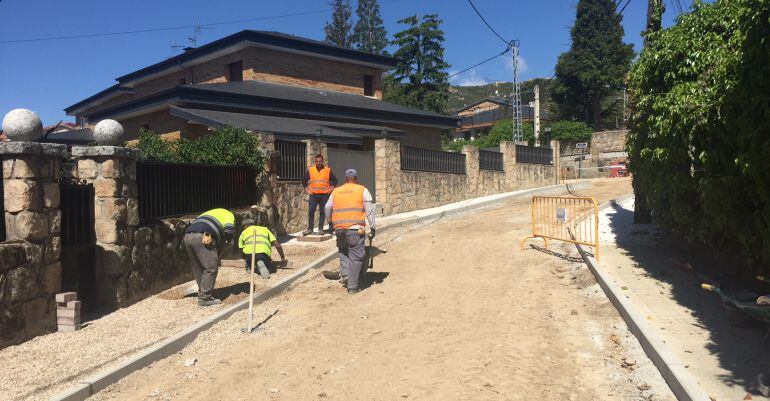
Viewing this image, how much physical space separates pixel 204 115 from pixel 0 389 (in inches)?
Answer: 548

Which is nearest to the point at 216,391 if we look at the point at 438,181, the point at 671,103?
the point at 671,103

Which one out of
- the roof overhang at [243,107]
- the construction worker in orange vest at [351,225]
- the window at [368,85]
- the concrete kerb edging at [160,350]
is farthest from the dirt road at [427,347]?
the window at [368,85]

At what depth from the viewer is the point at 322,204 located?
40.7 feet

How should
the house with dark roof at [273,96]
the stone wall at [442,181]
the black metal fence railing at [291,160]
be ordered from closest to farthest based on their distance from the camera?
the black metal fence railing at [291,160] < the stone wall at [442,181] < the house with dark roof at [273,96]

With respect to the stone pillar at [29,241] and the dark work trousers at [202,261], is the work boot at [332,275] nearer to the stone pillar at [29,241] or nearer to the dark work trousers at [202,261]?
the dark work trousers at [202,261]

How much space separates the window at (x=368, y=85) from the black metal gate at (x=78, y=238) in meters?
22.1

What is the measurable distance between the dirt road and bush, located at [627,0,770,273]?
5.13 ft

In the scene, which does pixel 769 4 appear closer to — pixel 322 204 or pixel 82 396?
pixel 82 396

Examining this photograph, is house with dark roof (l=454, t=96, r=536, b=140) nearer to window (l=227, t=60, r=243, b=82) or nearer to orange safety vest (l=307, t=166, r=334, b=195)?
window (l=227, t=60, r=243, b=82)

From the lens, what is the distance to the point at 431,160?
1939 centimetres

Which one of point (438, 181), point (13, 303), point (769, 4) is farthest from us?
point (438, 181)

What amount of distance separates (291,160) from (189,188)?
14.9 feet

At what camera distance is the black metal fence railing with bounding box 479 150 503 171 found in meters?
22.5

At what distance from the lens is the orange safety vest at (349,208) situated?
8367 millimetres
